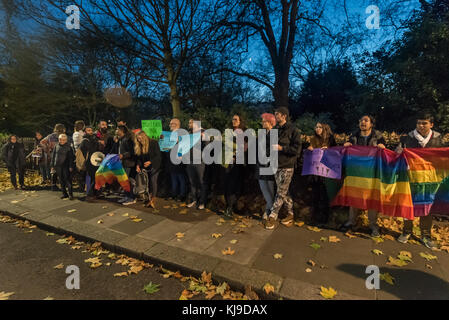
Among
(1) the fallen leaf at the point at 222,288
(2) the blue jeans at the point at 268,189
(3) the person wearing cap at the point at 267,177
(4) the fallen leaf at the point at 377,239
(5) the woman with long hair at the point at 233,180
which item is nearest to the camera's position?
(1) the fallen leaf at the point at 222,288

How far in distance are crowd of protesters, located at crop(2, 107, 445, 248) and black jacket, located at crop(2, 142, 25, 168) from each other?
0.52m

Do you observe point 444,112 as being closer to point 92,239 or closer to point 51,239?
point 92,239

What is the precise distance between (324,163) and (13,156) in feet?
32.8

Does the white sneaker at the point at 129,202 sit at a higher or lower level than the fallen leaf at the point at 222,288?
higher

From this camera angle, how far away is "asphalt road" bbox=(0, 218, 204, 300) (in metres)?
2.87

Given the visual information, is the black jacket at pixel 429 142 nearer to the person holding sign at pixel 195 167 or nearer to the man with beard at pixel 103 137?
the person holding sign at pixel 195 167

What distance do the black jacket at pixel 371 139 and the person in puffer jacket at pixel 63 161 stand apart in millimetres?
7119

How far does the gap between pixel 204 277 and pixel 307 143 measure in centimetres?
337

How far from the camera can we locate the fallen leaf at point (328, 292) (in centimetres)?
262

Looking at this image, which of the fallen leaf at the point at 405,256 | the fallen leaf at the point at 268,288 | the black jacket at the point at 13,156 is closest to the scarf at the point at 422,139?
the fallen leaf at the point at 405,256

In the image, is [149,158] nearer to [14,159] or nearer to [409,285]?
[409,285]

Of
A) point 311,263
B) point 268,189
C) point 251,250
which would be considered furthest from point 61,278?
point 268,189

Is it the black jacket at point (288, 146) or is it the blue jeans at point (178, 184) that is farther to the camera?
the blue jeans at point (178, 184)
